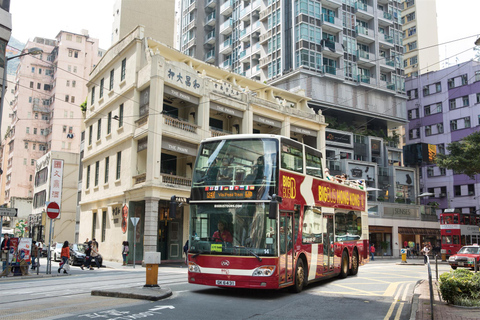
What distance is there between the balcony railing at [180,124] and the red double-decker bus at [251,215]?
16318mm

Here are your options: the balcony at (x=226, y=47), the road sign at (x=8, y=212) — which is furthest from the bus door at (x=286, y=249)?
the balcony at (x=226, y=47)

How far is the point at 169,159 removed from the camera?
30.4m

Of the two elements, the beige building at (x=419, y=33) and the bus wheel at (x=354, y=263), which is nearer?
the bus wheel at (x=354, y=263)

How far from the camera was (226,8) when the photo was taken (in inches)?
2499

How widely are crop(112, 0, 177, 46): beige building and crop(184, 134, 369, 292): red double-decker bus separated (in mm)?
30131

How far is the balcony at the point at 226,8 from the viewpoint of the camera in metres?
63.1

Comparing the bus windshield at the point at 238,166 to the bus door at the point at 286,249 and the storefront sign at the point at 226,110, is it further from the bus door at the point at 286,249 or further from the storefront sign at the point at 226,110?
the storefront sign at the point at 226,110

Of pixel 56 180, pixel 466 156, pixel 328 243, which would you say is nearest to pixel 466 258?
pixel 328 243

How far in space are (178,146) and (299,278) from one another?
696 inches

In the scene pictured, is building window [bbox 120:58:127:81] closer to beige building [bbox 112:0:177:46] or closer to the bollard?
beige building [bbox 112:0:177:46]

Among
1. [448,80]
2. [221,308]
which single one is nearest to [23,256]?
[221,308]

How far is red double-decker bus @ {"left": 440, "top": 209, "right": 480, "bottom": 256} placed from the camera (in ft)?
118

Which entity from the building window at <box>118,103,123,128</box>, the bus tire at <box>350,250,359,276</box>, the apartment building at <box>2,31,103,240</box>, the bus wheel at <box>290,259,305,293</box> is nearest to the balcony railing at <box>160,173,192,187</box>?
the building window at <box>118,103,123,128</box>

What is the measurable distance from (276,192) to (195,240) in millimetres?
2490
